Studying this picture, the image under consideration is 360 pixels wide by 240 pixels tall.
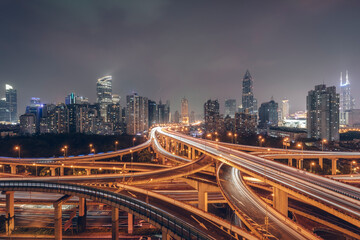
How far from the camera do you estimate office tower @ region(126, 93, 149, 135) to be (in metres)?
128

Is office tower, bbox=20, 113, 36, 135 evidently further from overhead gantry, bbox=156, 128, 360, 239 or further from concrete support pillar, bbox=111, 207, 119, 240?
overhead gantry, bbox=156, 128, 360, 239

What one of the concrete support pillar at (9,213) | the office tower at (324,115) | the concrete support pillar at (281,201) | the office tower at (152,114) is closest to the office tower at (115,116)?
the office tower at (152,114)

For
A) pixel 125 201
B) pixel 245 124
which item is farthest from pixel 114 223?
pixel 245 124

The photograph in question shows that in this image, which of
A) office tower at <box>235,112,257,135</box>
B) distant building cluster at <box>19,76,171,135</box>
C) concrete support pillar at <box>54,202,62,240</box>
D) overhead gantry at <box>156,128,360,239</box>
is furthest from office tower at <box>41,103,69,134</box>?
overhead gantry at <box>156,128,360,239</box>

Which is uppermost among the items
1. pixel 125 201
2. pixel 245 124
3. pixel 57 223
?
pixel 245 124

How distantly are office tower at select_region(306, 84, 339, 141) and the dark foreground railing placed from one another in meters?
98.7

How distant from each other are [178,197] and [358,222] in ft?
59.5

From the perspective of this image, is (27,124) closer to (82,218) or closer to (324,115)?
(82,218)

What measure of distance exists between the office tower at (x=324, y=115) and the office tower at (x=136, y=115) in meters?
103

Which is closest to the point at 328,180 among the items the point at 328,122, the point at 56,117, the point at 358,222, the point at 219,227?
the point at 358,222

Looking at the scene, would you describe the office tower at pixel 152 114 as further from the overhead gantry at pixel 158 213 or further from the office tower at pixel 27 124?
the overhead gantry at pixel 158 213

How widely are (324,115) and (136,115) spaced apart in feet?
370

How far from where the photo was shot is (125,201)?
18.6 m

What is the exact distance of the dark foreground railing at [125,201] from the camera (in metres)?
14.8
